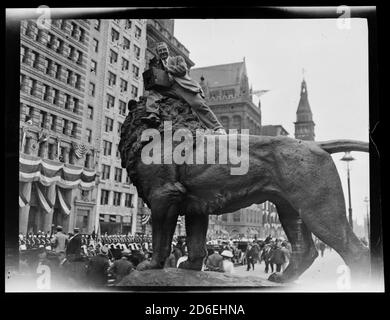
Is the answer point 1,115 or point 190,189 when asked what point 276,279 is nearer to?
point 190,189

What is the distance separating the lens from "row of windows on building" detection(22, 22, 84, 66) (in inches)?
226

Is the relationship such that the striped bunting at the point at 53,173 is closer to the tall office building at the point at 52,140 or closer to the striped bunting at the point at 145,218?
the tall office building at the point at 52,140

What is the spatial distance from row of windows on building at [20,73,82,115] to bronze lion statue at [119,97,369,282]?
1.08 metres

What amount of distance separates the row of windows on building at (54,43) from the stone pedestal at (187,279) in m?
3.29

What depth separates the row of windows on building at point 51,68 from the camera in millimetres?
5773

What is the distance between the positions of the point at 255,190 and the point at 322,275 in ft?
4.51

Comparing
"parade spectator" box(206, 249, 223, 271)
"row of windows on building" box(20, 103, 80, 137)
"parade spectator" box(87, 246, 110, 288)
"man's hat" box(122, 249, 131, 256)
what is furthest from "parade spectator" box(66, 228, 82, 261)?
"parade spectator" box(206, 249, 223, 271)

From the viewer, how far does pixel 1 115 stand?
5.65 m

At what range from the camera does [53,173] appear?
5777 mm

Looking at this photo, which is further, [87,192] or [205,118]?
[87,192]

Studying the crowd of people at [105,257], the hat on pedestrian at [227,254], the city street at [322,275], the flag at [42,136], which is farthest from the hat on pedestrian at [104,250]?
the city street at [322,275]
